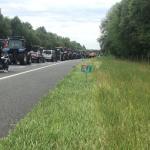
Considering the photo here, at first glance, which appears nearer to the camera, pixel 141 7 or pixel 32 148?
pixel 32 148

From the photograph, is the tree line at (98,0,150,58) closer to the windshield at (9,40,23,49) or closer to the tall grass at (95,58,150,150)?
the windshield at (9,40,23,49)

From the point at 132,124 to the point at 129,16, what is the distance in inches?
2266

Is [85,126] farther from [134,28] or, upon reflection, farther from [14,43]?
[134,28]

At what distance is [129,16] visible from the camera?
66.8m

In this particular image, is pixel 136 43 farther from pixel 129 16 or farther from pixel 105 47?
pixel 105 47

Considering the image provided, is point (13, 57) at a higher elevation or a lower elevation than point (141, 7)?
lower

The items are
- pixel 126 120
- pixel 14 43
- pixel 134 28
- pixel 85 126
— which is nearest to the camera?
pixel 85 126

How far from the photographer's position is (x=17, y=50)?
5388cm

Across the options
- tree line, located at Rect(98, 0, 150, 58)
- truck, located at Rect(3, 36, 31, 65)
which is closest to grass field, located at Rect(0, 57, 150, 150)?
truck, located at Rect(3, 36, 31, 65)

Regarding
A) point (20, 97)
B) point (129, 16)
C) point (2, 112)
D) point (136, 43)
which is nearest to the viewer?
point (2, 112)

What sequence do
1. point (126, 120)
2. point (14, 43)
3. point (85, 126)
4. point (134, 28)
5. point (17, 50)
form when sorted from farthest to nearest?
1. point (134, 28)
2. point (17, 50)
3. point (14, 43)
4. point (126, 120)
5. point (85, 126)

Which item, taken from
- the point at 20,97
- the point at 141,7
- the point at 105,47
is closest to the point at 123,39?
the point at 141,7

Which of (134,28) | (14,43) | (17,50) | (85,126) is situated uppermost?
(134,28)

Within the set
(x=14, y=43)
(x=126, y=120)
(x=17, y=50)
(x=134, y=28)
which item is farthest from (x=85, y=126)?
(x=134, y=28)
